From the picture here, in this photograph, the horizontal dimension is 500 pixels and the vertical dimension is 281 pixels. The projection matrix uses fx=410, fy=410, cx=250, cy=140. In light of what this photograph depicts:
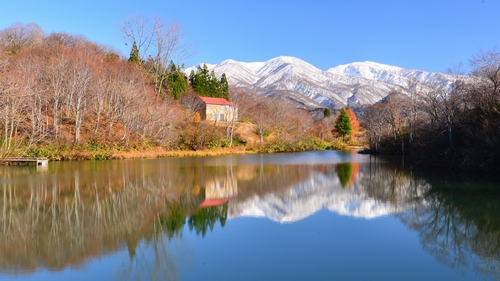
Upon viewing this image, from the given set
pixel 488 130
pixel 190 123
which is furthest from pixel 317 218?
pixel 190 123

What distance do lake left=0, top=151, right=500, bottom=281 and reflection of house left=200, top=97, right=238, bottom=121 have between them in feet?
110

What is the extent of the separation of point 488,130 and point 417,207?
988cm

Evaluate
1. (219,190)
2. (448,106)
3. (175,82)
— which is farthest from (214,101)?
(219,190)

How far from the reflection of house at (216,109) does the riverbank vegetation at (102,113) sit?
4.63ft

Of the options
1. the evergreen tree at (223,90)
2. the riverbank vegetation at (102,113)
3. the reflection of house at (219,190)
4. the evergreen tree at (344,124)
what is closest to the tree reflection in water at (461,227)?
the reflection of house at (219,190)

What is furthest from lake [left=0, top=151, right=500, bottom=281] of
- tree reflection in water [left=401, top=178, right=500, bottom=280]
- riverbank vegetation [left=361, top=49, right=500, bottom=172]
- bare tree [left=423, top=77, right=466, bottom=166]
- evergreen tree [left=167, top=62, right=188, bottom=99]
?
evergreen tree [left=167, top=62, right=188, bottom=99]

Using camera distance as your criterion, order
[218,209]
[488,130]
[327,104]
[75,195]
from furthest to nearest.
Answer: [327,104], [488,130], [75,195], [218,209]

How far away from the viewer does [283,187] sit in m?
17.5

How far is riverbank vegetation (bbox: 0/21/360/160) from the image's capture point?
30.0 metres

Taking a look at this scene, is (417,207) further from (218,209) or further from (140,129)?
(140,129)

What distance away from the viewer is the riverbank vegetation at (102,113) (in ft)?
98.4

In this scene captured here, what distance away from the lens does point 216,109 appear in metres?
52.4

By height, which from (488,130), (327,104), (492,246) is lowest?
(492,246)

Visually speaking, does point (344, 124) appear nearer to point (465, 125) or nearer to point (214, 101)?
point (214, 101)
